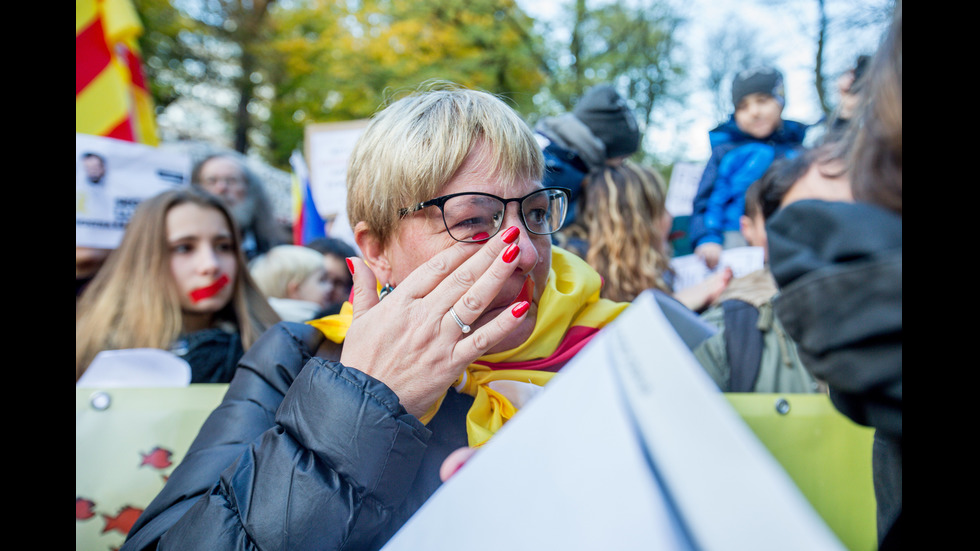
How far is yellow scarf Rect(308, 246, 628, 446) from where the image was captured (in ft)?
4.27

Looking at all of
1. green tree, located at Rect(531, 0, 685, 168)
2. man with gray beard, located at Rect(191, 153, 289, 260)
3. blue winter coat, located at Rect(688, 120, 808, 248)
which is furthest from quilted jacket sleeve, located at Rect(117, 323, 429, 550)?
green tree, located at Rect(531, 0, 685, 168)

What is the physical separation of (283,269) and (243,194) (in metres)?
Result: 1.09

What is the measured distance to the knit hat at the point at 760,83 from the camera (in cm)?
384

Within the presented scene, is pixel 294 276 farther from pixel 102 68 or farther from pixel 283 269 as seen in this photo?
pixel 102 68

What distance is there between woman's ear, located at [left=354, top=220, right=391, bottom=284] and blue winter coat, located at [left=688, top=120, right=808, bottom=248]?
3.00 meters

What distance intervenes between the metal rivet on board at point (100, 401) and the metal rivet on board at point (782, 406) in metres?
1.91

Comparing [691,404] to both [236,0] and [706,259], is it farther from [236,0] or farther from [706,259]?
[236,0]

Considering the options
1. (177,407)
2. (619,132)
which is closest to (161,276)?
(177,407)

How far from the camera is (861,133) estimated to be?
2.50 ft

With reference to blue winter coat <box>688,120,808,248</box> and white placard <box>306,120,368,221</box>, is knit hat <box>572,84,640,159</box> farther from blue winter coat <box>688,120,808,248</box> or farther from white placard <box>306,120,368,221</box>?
white placard <box>306,120,368,221</box>

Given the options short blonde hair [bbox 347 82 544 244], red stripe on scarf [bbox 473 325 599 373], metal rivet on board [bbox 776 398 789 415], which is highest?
short blonde hair [bbox 347 82 544 244]

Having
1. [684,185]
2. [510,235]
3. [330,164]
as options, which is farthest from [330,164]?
[510,235]

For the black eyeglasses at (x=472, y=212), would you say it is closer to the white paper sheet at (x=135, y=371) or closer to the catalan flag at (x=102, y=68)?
the white paper sheet at (x=135, y=371)

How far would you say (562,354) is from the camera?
145 centimetres
